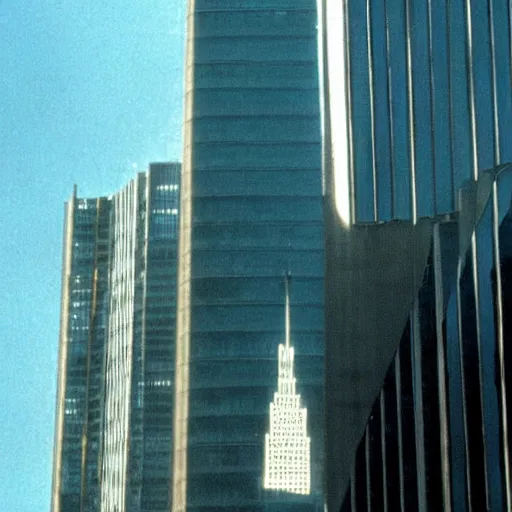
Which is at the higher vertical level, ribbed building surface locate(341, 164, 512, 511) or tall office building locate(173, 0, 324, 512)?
tall office building locate(173, 0, 324, 512)

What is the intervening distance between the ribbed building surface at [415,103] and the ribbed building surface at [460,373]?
29.2ft

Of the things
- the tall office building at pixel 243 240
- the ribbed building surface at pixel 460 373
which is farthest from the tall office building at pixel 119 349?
the ribbed building surface at pixel 460 373

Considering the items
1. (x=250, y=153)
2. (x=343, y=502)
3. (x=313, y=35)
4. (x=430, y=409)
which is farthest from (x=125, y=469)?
(x=430, y=409)

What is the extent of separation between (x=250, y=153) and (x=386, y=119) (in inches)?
1236

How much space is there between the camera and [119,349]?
313ft

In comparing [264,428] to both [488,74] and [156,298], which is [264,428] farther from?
[488,74]

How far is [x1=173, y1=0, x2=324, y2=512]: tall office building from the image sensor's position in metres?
70.3

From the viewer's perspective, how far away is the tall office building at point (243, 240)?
70.3 meters

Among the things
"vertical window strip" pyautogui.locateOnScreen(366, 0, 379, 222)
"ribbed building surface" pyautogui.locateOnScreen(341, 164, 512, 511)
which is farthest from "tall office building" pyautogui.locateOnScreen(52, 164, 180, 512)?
"ribbed building surface" pyautogui.locateOnScreen(341, 164, 512, 511)

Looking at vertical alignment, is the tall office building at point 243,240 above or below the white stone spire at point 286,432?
above

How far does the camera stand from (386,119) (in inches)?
1697

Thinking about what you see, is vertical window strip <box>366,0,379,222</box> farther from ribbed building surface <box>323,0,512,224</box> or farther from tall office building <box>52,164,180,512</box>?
tall office building <box>52,164,180,512</box>

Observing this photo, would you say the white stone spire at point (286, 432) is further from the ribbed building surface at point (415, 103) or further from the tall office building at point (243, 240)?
the ribbed building surface at point (415, 103)

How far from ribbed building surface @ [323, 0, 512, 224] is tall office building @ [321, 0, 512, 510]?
4cm
